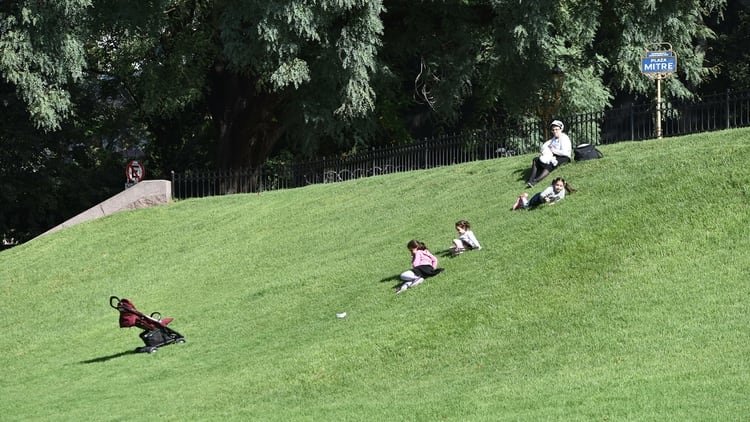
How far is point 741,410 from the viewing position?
44.3 ft

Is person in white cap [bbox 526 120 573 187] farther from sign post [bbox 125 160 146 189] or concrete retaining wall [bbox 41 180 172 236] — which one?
sign post [bbox 125 160 146 189]

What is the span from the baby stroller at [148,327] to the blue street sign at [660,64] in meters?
12.8

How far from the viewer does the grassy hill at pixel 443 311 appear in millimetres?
16188

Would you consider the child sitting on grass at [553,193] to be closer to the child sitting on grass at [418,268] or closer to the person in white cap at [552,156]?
the person in white cap at [552,156]

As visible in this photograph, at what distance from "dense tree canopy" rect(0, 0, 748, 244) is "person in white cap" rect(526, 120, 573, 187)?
31.4ft

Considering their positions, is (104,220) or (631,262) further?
(104,220)

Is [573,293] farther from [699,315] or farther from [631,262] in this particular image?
[699,315]

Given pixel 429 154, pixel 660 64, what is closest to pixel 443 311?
pixel 660 64

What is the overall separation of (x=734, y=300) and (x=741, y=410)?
4590 mm

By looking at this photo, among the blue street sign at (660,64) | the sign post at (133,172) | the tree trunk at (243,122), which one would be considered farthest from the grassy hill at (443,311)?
the tree trunk at (243,122)

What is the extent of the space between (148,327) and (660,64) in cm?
1347

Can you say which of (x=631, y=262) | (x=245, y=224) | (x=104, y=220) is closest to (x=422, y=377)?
(x=631, y=262)

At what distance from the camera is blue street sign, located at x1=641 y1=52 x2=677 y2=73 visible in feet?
93.8

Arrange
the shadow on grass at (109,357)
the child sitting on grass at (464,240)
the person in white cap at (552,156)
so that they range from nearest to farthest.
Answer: the shadow on grass at (109,357) → the child sitting on grass at (464,240) → the person in white cap at (552,156)
